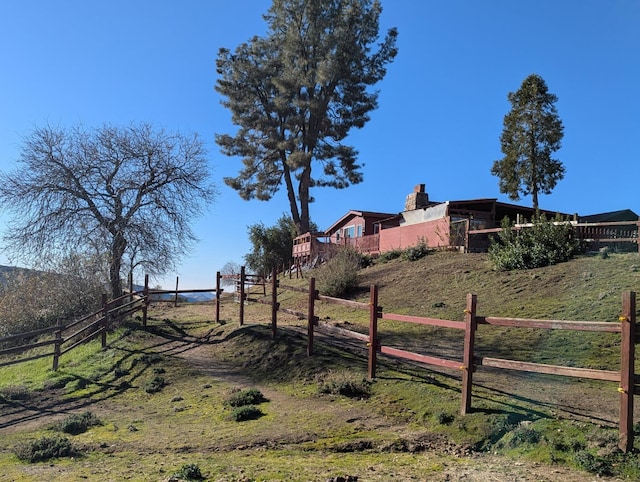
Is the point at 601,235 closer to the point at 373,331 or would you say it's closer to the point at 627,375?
the point at 373,331

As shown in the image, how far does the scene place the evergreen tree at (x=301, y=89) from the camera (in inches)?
1454

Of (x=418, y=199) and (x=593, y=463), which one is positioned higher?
(x=418, y=199)

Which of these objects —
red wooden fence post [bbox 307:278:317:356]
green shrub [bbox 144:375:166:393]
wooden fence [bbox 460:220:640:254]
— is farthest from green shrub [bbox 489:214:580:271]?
green shrub [bbox 144:375:166:393]

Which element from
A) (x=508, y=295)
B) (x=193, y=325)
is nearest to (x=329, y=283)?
(x=193, y=325)

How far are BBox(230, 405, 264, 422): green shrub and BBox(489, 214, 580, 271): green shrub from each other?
1296 centimetres

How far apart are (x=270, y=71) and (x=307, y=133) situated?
552 centimetres

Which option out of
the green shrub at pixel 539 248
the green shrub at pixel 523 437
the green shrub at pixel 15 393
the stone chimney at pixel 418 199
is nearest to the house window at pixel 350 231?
the stone chimney at pixel 418 199

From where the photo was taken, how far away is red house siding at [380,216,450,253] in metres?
25.5

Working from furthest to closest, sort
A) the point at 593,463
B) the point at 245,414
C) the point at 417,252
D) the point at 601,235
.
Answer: the point at 417,252, the point at 601,235, the point at 245,414, the point at 593,463

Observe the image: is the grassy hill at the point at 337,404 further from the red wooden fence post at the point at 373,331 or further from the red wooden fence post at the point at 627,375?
the red wooden fence post at the point at 373,331

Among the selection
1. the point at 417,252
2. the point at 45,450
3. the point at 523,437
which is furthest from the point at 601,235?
the point at 45,450

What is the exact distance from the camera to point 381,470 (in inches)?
193

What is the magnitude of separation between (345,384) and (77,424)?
4268 mm

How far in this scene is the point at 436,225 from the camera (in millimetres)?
26000
